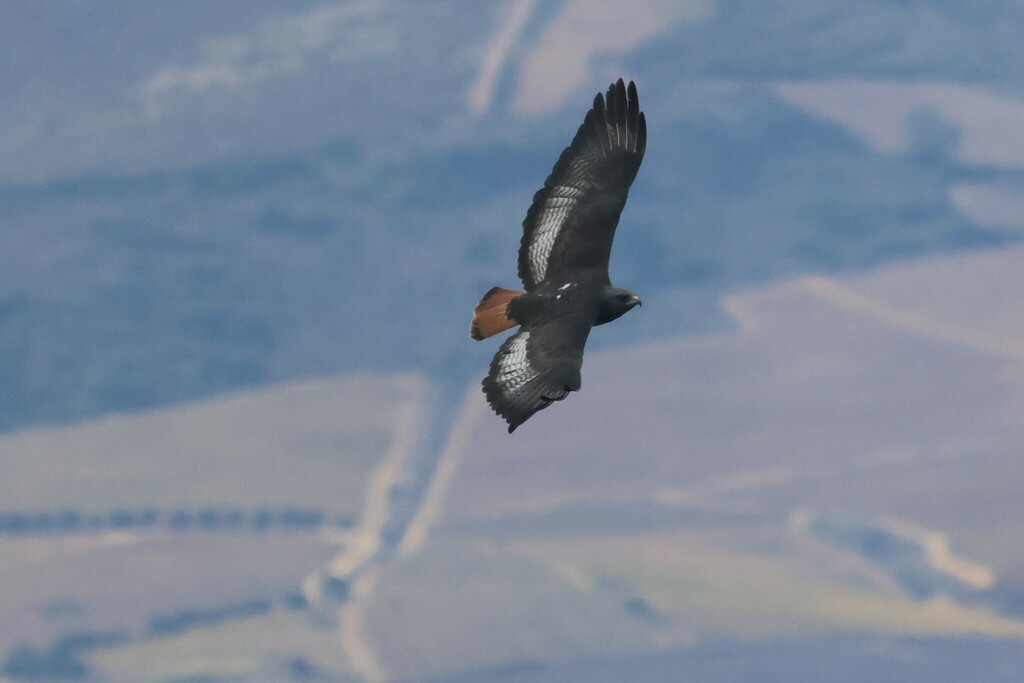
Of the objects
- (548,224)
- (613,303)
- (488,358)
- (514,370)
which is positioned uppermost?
(488,358)

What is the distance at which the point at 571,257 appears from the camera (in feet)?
83.3

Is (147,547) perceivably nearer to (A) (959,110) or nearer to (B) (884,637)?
(B) (884,637)

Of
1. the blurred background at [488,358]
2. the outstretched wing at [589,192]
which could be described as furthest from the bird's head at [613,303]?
the blurred background at [488,358]

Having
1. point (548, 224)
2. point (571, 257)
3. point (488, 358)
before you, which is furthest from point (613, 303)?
point (488, 358)

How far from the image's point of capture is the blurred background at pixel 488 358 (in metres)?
140

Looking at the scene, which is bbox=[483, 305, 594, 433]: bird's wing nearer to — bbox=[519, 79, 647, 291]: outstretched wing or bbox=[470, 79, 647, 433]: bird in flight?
bbox=[470, 79, 647, 433]: bird in flight

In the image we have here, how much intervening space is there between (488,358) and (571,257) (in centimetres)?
12230

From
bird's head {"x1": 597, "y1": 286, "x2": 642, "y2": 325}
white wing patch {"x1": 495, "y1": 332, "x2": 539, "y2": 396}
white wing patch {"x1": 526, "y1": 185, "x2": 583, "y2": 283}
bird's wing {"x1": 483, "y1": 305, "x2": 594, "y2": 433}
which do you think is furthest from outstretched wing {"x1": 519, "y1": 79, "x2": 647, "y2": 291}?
white wing patch {"x1": 495, "y1": 332, "x2": 539, "y2": 396}

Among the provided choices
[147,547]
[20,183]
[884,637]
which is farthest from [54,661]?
[884,637]

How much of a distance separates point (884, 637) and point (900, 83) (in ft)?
180

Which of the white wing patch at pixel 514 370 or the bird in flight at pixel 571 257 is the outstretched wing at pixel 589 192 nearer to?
the bird in flight at pixel 571 257

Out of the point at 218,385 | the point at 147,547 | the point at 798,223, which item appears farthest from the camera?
Answer: the point at 798,223

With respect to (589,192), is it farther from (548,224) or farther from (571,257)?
(571,257)

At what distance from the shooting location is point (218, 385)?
154000 millimetres
